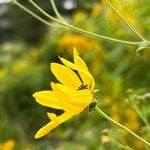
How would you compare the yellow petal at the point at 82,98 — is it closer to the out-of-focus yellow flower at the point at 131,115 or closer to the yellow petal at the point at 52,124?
the yellow petal at the point at 52,124

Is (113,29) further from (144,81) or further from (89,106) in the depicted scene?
(89,106)

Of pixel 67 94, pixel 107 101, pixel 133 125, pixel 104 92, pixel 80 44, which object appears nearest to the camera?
pixel 67 94

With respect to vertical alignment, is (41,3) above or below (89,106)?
below

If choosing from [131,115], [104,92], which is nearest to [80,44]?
[104,92]

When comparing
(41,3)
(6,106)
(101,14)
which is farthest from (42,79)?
(41,3)

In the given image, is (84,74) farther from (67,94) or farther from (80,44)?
(80,44)

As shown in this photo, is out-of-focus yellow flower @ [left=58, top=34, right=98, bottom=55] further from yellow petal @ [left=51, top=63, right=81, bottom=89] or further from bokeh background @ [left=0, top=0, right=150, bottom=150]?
yellow petal @ [left=51, top=63, right=81, bottom=89]

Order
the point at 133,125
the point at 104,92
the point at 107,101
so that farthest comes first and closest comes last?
the point at 104,92 → the point at 107,101 → the point at 133,125

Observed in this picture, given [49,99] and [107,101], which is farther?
[107,101]
